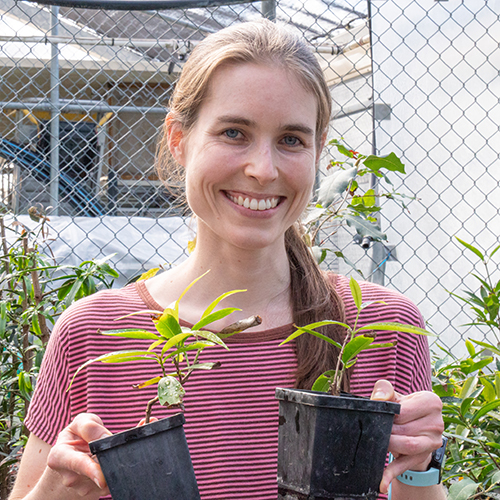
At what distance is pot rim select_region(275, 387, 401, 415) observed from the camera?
0.51m

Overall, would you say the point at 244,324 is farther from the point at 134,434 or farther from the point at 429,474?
the point at 429,474

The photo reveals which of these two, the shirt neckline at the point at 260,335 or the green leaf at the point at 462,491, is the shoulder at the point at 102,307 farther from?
the green leaf at the point at 462,491

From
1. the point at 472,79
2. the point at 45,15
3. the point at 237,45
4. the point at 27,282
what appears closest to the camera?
the point at 237,45

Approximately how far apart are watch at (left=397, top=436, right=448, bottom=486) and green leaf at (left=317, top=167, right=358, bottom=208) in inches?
29.1

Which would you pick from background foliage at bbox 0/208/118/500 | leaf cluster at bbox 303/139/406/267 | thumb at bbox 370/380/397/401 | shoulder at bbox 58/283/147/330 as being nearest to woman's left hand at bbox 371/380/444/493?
thumb at bbox 370/380/397/401

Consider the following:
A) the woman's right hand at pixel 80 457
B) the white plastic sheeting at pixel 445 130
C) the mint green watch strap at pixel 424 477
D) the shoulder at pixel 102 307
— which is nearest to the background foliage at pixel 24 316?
the shoulder at pixel 102 307

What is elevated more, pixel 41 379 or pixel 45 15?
pixel 45 15

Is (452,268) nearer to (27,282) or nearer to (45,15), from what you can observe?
(27,282)

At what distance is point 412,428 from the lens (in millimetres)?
592

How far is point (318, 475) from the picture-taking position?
1.73 ft

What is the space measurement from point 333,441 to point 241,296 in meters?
0.45

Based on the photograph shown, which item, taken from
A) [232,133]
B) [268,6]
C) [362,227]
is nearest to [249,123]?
[232,133]

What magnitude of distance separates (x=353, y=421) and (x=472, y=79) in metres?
2.75

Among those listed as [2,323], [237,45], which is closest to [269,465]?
[237,45]
